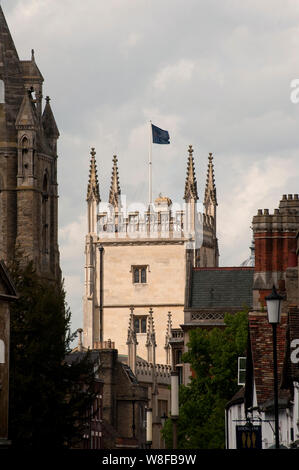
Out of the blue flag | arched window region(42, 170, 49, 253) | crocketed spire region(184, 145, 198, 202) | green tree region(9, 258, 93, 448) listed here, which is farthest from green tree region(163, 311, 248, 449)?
crocketed spire region(184, 145, 198, 202)

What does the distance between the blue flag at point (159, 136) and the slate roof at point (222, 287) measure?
1621 inches

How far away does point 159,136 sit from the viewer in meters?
122

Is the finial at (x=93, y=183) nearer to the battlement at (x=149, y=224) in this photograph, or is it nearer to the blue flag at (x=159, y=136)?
the battlement at (x=149, y=224)

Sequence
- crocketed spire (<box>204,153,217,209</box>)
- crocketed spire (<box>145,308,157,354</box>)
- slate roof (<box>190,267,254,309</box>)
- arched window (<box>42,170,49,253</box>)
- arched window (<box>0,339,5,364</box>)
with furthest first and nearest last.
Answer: crocketed spire (<box>204,153,217,209</box>), crocketed spire (<box>145,308,157,354</box>), arched window (<box>42,170,49,253</box>), slate roof (<box>190,267,254,309</box>), arched window (<box>0,339,5,364</box>)

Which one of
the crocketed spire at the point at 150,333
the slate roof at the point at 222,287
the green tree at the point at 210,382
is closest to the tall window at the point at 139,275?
the crocketed spire at the point at 150,333

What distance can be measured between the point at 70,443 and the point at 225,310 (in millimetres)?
24402

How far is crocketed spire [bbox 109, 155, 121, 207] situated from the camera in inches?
5315

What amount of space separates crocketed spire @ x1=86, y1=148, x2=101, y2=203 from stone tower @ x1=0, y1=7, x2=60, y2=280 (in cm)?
4859

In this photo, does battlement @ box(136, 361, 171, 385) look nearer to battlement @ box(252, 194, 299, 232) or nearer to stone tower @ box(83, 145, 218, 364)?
stone tower @ box(83, 145, 218, 364)

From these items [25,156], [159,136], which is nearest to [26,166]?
[25,156]

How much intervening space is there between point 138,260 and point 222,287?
2199 inches

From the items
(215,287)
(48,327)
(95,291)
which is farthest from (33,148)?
(95,291)

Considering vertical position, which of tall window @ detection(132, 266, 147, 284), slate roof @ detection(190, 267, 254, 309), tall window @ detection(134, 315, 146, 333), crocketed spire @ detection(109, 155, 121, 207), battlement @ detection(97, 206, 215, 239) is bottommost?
slate roof @ detection(190, 267, 254, 309)
